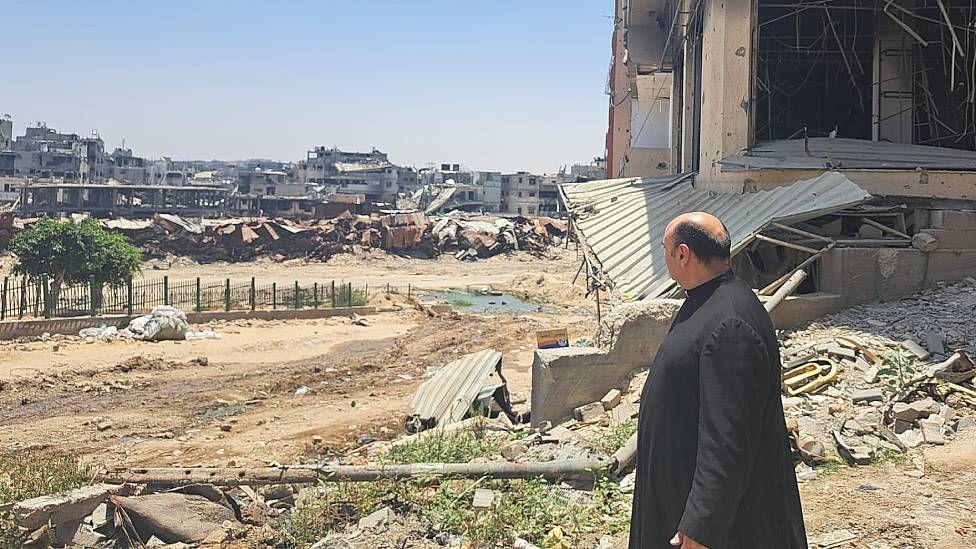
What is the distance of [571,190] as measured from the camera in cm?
1691

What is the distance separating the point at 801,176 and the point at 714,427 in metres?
9.14

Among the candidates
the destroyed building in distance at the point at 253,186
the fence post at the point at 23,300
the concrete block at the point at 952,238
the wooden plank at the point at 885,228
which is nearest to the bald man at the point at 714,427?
the concrete block at the point at 952,238

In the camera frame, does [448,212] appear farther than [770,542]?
Yes

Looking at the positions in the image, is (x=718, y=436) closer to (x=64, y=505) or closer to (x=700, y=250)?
(x=700, y=250)

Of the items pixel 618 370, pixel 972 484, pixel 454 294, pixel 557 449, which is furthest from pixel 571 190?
pixel 454 294

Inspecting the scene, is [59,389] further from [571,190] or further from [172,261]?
[172,261]

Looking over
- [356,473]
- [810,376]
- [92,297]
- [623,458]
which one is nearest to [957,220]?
[810,376]

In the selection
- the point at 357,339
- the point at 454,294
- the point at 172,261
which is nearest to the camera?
the point at 357,339

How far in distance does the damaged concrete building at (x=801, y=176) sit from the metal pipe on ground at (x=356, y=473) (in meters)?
2.10

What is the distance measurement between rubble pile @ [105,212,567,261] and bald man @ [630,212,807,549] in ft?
160

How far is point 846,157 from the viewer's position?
38.1ft

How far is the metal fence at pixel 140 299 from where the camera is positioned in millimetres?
23172

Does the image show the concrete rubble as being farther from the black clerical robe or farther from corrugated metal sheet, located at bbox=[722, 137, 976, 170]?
the black clerical robe

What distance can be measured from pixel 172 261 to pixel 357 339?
1067 inches
